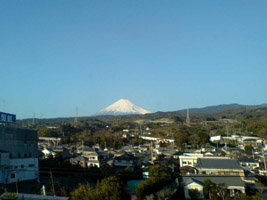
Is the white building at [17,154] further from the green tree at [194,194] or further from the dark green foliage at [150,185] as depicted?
the green tree at [194,194]

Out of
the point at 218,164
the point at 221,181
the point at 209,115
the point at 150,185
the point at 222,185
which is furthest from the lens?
the point at 209,115

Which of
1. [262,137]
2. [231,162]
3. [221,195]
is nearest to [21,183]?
[221,195]

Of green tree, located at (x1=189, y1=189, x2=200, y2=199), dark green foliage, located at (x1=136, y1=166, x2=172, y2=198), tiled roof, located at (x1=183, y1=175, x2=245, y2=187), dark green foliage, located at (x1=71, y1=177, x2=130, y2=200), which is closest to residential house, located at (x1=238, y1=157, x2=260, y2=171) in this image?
tiled roof, located at (x1=183, y1=175, x2=245, y2=187)

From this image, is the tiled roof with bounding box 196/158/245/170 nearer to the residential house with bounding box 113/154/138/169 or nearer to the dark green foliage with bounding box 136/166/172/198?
the dark green foliage with bounding box 136/166/172/198

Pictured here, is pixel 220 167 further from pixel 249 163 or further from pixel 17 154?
pixel 17 154

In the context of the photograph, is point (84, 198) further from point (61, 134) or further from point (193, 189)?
point (61, 134)

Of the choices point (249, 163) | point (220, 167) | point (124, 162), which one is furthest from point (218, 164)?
point (124, 162)

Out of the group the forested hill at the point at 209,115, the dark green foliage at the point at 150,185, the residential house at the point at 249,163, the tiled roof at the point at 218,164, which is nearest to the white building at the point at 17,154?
the dark green foliage at the point at 150,185

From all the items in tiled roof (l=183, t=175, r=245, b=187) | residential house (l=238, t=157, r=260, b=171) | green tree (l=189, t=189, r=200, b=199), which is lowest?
residential house (l=238, t=157, r=260, b=171)

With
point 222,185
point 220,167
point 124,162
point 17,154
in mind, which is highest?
point 17,154

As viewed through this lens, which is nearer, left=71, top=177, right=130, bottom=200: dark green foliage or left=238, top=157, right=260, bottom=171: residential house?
left=71, top=177, right=130, bottom=200: dark green foliage

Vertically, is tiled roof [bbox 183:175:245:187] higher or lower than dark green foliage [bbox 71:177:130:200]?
lower

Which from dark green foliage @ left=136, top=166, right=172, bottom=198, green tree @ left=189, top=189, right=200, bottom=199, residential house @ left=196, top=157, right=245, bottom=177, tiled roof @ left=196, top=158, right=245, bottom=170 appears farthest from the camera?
tiled roof @ left=196, top=158, right=245, bottom=170
